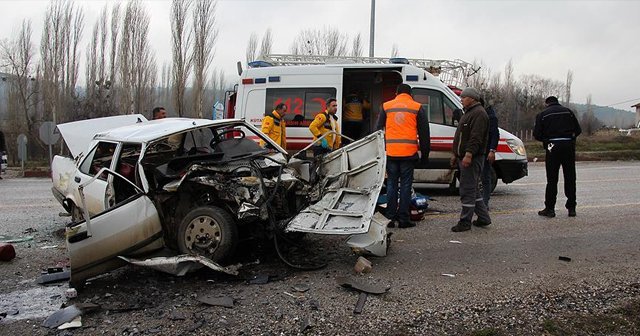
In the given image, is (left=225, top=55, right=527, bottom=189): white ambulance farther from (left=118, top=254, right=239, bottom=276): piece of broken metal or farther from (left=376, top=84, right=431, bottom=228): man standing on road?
(left=118, top=254, right=239, bottom=276): piece of broken metal

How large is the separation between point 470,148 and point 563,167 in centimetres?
193

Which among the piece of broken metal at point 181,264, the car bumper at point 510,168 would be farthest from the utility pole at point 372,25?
the piece of broken metal at point 181,264

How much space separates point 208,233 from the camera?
515cm

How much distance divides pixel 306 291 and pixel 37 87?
99.8ft

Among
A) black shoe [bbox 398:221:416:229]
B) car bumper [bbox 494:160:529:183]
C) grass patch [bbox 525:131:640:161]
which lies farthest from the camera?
grass patch [bbox 525:131:640:161]

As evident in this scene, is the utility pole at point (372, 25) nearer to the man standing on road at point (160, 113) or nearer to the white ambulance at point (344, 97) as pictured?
the white ambulance at point (344, 97)

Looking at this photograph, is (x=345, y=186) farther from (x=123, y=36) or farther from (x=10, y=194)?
(x=123, y=36)

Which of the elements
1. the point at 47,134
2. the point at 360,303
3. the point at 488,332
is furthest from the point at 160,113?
the point at 47,134

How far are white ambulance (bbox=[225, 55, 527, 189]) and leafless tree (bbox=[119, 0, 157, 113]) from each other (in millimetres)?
22999

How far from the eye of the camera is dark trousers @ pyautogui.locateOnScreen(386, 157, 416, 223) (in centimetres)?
674

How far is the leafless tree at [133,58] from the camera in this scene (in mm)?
31234

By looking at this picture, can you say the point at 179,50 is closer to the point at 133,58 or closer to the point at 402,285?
the point at 133,58

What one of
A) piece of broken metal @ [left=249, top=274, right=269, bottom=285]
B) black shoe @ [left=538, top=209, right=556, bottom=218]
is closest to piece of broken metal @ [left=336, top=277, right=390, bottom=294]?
piece of broken metal @ [left=249, top=274, right=269, bottom=285]

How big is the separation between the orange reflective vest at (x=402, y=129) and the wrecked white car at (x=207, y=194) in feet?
2.78
